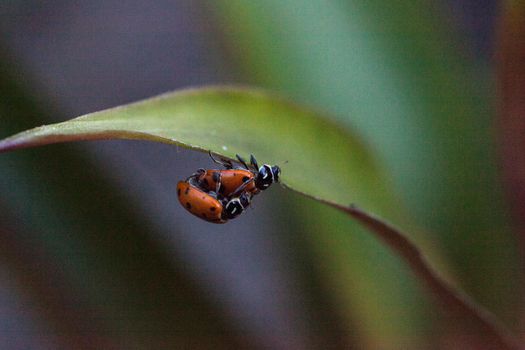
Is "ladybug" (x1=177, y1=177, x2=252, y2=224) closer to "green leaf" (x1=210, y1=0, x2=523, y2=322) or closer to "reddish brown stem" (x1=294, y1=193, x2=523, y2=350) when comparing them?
"reddish brown stem" (x1=294, y1=193, x2=523, y2=350)

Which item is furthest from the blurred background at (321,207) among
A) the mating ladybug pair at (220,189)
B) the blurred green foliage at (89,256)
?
the mating ladybug pair at (220,189)

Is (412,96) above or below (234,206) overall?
above

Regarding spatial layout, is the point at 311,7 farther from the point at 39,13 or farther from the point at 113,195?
the point at 39,13

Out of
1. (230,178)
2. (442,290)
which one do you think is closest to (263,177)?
(230,178)

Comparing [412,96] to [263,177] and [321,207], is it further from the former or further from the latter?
[263,177]

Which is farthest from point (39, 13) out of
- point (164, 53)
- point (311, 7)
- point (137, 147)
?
point (311, 7)

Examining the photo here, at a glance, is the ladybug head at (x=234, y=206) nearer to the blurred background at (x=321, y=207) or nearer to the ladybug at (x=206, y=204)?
the ladybug at (x=206, y=204)

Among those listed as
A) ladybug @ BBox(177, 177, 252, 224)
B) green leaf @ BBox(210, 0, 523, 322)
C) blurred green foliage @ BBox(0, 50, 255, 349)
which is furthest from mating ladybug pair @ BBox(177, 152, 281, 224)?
green leaf @ BBox(210, 0, 523, 322)
